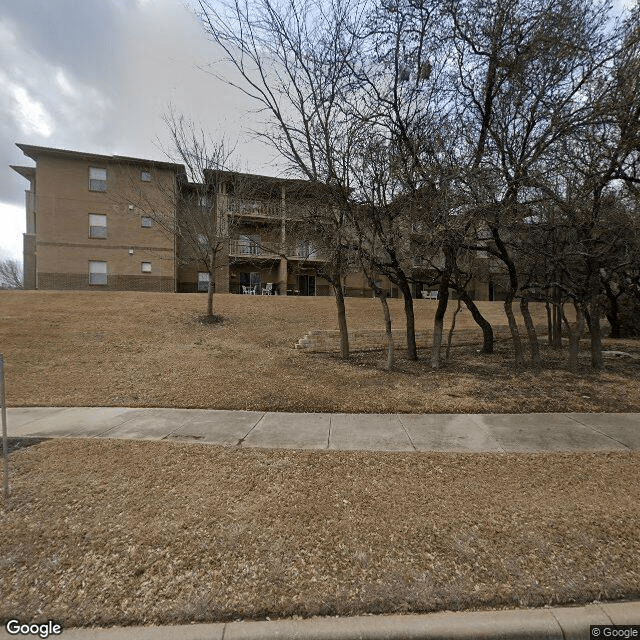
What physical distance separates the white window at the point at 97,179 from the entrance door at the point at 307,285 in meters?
15.6

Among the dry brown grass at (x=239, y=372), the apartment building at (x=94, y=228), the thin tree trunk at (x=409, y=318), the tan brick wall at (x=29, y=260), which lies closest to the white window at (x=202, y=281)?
the apartment building at (x=94, y=228)

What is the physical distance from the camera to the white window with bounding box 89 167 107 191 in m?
24.3

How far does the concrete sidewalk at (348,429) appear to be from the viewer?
4.67 meters

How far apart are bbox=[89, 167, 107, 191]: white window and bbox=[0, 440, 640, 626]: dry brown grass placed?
25877mm

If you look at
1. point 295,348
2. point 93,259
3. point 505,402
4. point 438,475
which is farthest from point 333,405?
point 93,259

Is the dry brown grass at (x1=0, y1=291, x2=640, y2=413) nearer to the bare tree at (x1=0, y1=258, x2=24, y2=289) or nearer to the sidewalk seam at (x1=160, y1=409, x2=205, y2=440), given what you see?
the sidewalk seam at (x1=160, y1=409, x2=205, y2=440)

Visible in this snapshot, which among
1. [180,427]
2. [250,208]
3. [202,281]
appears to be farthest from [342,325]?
[202,281]

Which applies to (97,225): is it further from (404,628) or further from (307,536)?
(404,628)

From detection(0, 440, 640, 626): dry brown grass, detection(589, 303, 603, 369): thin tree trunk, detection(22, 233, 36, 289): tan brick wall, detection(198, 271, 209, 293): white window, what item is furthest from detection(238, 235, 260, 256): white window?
detection(22, 233, 36, 289): tan brick wall

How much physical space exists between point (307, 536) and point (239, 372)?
237 inches

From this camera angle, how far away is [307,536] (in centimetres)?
275

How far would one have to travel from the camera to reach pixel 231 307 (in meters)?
16.7

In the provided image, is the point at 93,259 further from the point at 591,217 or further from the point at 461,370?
the point at 591,217

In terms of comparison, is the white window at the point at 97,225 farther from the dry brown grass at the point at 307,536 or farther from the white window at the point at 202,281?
the dry brown grass at the point at 307,536
